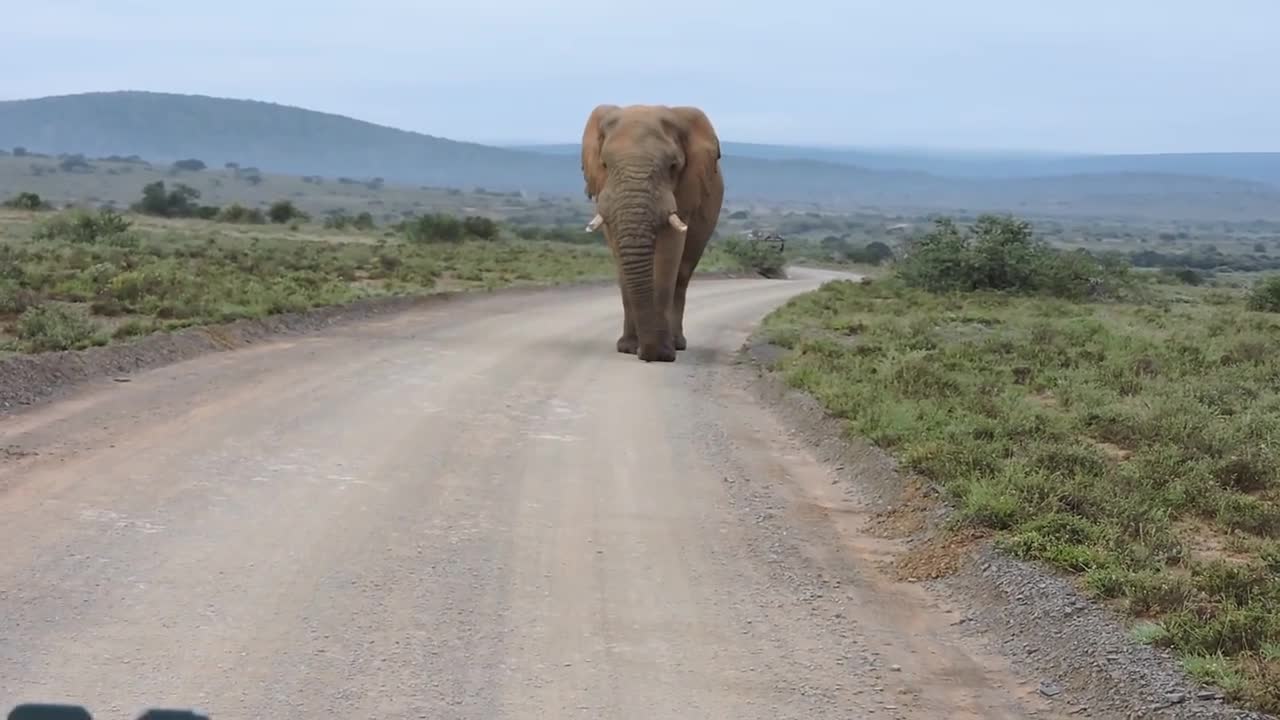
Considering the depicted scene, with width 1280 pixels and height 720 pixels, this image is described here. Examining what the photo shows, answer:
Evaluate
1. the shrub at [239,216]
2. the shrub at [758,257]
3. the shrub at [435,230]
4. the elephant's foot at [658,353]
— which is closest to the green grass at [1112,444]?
the elephant's foot at [658,353]

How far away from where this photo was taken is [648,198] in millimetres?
15180

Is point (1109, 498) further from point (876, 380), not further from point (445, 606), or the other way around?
point (876, 380)

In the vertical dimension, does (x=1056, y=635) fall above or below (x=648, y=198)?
below

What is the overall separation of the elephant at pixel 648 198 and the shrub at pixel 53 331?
5410 millimetres

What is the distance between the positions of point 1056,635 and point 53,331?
10132 mm

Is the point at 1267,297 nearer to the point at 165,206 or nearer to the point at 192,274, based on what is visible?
the point at 192,274

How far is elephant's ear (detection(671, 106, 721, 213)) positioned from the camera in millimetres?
16438

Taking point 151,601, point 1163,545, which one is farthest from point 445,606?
point 1163,545

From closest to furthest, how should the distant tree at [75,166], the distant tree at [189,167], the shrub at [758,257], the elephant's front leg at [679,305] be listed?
the elephant's front leg at [679,305] < the shrub at [758,257] < the distant tree at [75,166] < the distant tree at [189,167]

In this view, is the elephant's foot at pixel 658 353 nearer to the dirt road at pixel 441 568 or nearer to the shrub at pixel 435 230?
the dirt road at pixel 441 568

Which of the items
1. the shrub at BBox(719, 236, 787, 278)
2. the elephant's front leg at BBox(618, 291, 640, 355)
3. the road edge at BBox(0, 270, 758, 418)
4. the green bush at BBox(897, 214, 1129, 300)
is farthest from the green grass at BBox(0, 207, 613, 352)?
the green bush at BBox(897, 214, 1129, 300)

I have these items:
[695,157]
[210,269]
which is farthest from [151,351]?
[210,269]

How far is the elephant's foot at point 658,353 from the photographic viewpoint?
50.3 ft

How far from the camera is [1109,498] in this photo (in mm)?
7781
